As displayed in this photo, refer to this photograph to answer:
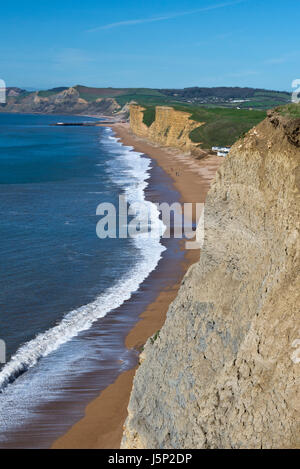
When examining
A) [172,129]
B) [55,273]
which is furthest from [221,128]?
[55,273]

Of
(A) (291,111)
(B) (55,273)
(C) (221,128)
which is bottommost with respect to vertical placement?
(B) (55,273)

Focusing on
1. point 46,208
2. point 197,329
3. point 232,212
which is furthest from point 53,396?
point 46,208

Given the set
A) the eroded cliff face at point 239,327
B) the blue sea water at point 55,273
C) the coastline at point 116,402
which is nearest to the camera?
the eroded cliff face at point 239,327

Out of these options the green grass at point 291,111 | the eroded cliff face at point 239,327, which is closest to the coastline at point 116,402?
the eroded cliff face at point 239,327

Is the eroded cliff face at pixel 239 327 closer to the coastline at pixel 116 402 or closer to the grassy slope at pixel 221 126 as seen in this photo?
the coastline at pixel 116 402

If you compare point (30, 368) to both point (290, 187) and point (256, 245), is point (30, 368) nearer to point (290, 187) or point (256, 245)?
point (256, 245)

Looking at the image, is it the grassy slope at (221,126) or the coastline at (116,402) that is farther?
the grassy slope at (221,126)

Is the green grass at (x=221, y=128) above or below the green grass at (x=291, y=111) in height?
above

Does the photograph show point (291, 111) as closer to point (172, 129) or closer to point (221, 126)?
point (221, 126)

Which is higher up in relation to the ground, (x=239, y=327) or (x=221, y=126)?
(x=221, y=126)
